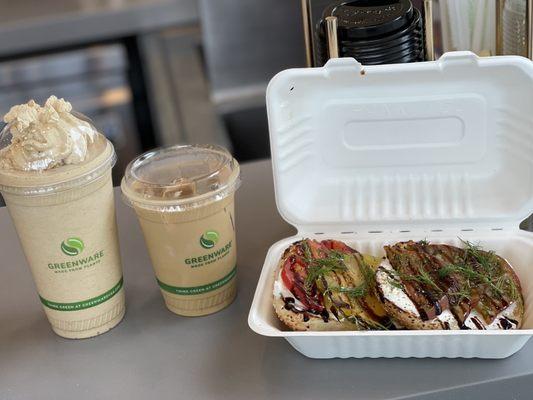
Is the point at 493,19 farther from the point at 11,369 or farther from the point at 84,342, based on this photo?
the point at 11,369

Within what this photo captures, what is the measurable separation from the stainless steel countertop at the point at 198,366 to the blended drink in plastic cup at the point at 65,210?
0.05 meters

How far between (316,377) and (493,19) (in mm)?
703

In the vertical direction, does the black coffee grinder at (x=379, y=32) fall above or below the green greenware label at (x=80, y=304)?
above

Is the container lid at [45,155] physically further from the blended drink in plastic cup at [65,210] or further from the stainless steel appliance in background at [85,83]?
the stainless steel appliance in background at [85,83]

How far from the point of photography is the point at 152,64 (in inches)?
121

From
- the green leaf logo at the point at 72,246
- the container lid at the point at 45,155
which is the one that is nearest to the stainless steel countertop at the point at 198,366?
the green leaf logo at the point at 72,246

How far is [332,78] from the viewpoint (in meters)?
1.20

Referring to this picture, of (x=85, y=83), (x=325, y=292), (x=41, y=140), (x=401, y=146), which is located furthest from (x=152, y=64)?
(x=325, y=292)

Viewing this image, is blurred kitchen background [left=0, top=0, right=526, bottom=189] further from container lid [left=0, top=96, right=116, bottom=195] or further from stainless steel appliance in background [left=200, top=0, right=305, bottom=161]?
container lid [left=0, top=96, right=116, bottom=195]

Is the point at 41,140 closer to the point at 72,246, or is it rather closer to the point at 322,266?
the point at 72,246

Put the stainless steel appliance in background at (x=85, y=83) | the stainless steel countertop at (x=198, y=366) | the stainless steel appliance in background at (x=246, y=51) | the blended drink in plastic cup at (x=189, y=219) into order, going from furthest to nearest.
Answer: the stainless steel appliance in background at (x=85, y=83) → the stainless steel appliance in background at (x=246, y=51) → the blended drink in plastic cup at (x=189, y=219) → the stainless steel countertop at (x=198, y=366)

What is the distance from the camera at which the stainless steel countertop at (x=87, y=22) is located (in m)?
2.83

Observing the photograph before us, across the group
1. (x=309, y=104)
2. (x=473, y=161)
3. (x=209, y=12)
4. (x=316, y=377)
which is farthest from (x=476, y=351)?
(x=209, y=12)

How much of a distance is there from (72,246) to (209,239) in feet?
0.67
